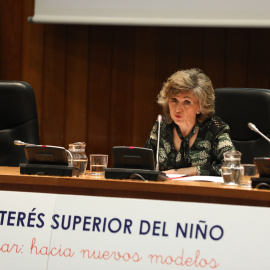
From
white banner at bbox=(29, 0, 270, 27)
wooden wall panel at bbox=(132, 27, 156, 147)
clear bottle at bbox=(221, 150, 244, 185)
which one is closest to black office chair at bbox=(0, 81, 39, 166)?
white banner at bbox=(29, 0, 270, 27)

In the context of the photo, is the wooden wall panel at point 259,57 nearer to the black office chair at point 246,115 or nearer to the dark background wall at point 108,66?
the dark background wall at point 108,66

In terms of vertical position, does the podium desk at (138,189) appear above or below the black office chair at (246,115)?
below

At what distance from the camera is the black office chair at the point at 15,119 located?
8.98 ft

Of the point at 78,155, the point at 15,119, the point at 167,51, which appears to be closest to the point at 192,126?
the point at 78,155

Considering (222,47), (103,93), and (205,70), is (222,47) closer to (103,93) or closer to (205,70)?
(205,70)

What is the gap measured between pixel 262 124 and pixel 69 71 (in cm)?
156

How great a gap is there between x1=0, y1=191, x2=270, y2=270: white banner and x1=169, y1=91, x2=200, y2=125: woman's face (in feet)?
3.36

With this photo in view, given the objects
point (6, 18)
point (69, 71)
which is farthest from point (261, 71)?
point (6, 18)

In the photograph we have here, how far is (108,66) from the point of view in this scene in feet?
11.9

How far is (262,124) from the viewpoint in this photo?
258 centimetres

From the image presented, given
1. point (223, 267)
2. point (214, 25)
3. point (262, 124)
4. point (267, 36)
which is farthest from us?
point (267, 36)

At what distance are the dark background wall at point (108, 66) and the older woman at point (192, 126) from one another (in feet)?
2.91

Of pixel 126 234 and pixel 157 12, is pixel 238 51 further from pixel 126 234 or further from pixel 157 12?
pixel 126 234

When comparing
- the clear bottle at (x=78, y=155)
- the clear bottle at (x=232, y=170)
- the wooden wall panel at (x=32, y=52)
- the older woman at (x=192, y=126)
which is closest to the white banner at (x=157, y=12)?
the wooden wall panel at (x=32, y=52)
